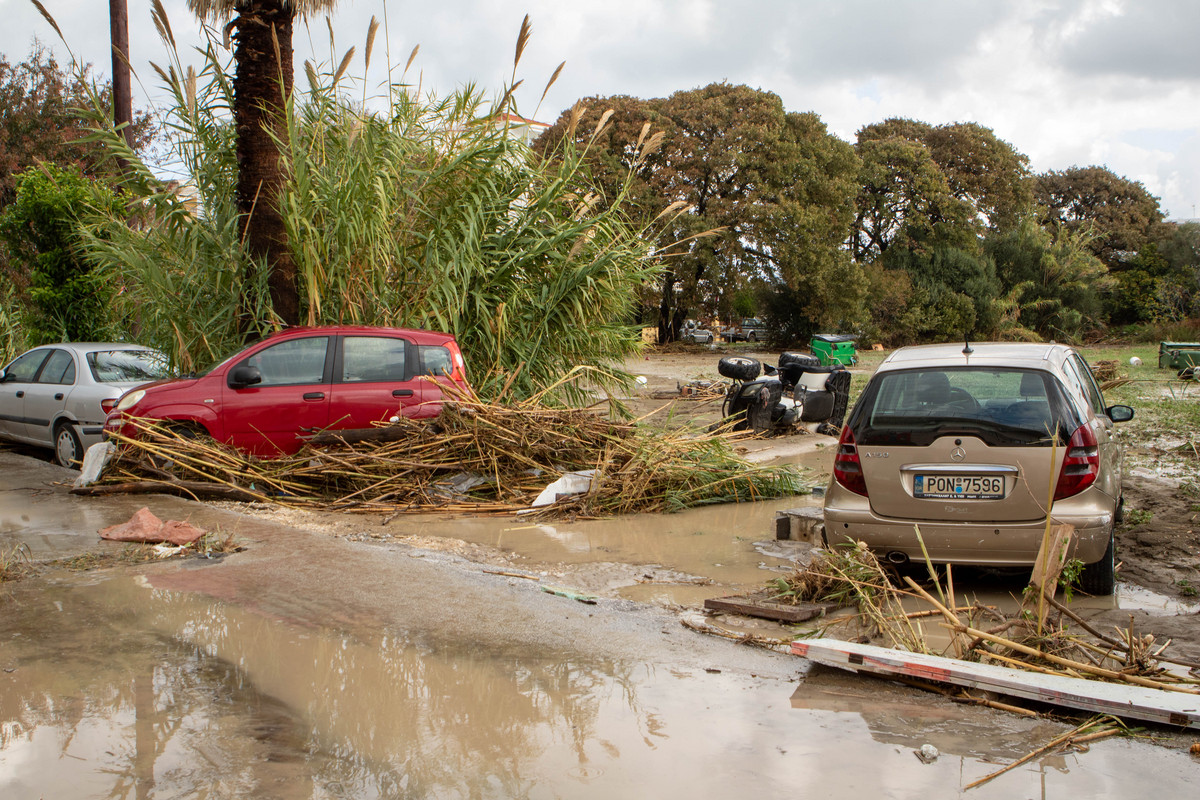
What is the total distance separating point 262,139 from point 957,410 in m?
8.53

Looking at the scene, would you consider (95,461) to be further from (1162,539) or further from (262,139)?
(1162,539)

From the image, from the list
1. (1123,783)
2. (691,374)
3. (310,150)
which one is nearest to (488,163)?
(310,150)

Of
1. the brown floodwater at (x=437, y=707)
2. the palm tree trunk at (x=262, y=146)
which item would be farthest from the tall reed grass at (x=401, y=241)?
the brown floodwater at (x=437, y=707)

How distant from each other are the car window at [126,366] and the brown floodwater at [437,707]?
17.6 ft

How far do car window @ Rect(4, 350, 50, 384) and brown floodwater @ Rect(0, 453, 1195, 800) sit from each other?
20.9 ft

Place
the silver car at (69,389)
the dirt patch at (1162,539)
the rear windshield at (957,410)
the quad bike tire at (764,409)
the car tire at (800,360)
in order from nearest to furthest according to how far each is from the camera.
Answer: the rear windshield at (957,410) → the dirt patch at (1162,539) → the silver car at (69,389) → the quad bike tire at (764,409) → the car tire at (800,360)

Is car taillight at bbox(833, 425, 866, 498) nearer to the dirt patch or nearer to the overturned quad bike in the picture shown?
the dirt patch

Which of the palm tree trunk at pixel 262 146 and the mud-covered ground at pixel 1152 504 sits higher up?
the palm tree trunk at pixel 262 146

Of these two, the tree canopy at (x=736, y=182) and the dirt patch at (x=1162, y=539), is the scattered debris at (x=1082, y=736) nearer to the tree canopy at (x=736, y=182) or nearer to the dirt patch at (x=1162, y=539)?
the dirt patch at (x=1162, y=539)

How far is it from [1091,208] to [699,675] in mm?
71849

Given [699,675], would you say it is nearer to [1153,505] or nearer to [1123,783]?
[1123,783]

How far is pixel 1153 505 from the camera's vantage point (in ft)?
27.4

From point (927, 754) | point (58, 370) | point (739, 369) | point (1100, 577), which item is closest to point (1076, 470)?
point (1100, 577)

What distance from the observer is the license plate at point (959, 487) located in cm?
542
